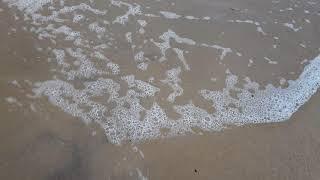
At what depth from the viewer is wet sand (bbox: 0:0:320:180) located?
3.15 metres

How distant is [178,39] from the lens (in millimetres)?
4305

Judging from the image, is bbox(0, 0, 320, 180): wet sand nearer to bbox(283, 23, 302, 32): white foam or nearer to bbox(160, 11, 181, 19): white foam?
bbox(283, 23, 302, 32): white foam

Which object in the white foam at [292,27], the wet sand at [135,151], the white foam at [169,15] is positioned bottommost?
the wet sand at [135,151]

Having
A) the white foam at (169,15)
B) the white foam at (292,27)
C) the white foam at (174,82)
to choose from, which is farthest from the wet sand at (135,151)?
the white foam at (169,15)

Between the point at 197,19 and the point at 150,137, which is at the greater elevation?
the point at 197,19

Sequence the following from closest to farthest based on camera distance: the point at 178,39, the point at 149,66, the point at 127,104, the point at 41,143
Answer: the point at 41,143, the point at 127,104, the point at 149,66, the point at 178,39

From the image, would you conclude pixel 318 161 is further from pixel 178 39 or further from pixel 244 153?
pixel 178 39

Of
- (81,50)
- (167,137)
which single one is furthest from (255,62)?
(81,50)

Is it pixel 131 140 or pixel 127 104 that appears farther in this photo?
pixel 127 104

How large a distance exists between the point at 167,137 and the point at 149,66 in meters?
0.77

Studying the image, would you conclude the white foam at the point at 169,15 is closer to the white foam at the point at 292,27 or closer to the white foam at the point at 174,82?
the white foam at the point at 174,82

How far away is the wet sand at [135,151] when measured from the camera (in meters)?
3.15

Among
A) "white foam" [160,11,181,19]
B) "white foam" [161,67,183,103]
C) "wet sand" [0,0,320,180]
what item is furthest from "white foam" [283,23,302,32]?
"white foam" [161,67,183,103]

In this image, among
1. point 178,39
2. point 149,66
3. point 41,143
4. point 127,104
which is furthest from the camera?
point 178,39
